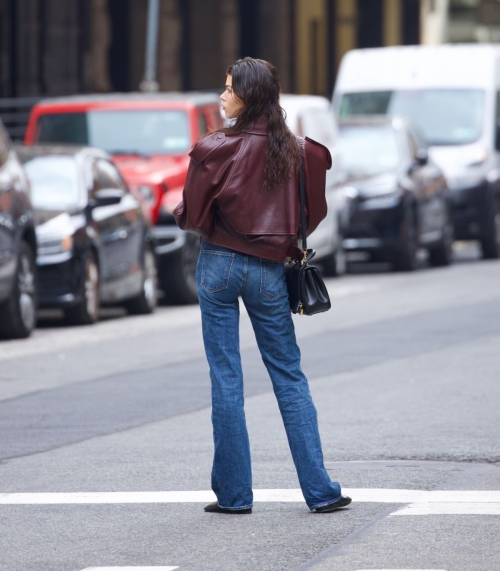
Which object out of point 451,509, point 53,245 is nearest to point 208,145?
point 451,509

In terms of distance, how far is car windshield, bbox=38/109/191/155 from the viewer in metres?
17.0

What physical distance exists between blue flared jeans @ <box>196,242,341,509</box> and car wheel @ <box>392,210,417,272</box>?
13997 mm

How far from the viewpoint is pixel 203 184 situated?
622cm

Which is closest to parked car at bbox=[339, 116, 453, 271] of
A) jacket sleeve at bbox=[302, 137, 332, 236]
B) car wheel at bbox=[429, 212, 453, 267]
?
car wheel at bbox=[429, 212, 453, 267]

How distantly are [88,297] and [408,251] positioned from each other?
698cm

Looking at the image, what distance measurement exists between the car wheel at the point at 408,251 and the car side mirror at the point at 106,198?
6537 millimetres

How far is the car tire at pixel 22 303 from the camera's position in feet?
42.9

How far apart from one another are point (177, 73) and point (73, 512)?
25289 mm

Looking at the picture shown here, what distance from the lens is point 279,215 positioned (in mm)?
6289

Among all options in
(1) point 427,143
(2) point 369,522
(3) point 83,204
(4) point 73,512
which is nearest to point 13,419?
(4) point 73,512

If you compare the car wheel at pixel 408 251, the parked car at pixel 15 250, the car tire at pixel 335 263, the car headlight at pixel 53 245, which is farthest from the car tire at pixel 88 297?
the car wheel at pixel 408 251

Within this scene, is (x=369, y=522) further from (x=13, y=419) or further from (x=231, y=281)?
(x=13, y=419)

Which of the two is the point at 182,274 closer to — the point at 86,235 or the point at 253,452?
the point at 86,235

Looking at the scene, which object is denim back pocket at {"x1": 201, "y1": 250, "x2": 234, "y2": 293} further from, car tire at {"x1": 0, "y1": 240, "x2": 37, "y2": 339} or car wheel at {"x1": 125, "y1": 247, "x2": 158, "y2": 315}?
car wheel at {"x1": 125, "y1": 247, "x2": 158, "y2": 315}
